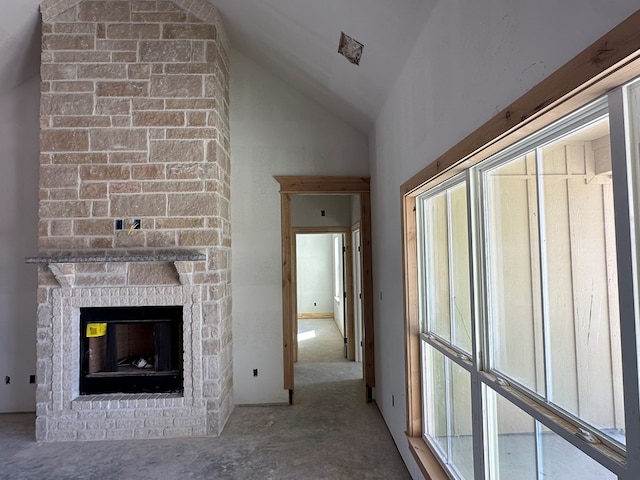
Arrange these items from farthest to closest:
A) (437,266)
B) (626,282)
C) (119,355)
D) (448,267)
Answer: (119,355) < (437,266) < (448,267) < (626,282)

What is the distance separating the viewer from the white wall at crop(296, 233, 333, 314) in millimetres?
9820

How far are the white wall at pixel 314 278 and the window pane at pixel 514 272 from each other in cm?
821

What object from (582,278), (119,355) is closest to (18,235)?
(119,355)

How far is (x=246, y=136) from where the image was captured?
405 centimetres

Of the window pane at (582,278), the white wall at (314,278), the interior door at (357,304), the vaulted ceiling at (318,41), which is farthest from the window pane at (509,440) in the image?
the white wall at (314,278)

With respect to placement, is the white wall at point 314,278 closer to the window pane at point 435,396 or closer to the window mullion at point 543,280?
the window pane at point 435,396

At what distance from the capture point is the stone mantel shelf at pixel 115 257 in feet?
10.1

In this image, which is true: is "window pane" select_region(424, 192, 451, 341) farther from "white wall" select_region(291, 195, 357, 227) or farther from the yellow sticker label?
"white wall" select_region(291, 195, 357, 227)

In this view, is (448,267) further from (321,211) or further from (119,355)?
(321,211)

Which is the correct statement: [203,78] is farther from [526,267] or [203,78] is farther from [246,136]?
[526,267]

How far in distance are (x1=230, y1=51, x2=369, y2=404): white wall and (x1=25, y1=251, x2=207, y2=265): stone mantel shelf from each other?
834mm

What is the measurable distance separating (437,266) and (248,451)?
2098mm

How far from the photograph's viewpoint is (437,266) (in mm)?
2352

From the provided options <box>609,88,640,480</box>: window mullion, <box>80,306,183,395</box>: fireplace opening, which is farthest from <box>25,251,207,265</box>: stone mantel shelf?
<box>609,88,640,480</box>: window mullion
